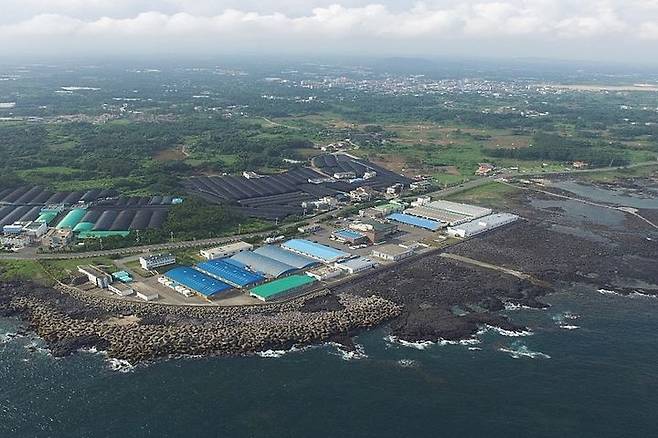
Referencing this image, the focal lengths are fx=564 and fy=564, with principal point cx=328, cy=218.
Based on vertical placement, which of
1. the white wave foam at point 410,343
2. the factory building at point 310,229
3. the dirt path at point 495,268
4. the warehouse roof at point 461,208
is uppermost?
the warehouse roof at point 461,208

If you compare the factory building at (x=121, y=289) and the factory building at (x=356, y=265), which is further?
the factory building at (x=356, y=265)

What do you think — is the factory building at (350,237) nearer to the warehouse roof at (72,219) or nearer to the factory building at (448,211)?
the factory building at (448,211)

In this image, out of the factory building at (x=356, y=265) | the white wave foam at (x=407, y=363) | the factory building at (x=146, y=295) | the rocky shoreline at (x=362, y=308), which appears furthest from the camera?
the factory building at (x=356, y=265)

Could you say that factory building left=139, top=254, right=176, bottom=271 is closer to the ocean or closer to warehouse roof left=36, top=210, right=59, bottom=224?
the ocean

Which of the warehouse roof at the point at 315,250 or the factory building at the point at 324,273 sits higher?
the warehouse roof at the point at 315,250

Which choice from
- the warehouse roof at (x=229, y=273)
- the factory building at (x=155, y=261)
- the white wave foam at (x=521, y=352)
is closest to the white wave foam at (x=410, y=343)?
the white wave foam at (x=521, y=352)

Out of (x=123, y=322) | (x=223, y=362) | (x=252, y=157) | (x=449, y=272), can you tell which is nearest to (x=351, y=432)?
(x=223, y=362)

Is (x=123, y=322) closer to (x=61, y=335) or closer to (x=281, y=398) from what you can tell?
(x=61, y=335)
